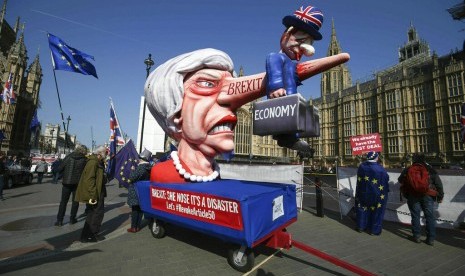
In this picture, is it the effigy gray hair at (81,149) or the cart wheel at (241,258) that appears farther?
the effigy gray hair at (81,149)

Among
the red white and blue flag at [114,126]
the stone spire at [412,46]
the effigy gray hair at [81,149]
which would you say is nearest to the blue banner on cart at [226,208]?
the effigy gray hair at [81,149]

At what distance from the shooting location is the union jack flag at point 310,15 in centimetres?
286

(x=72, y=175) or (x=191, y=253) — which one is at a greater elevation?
(x=72, y=175)

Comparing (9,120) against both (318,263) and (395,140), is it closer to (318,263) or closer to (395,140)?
(318,263)

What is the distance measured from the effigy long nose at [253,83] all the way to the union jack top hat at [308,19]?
0.38 meters

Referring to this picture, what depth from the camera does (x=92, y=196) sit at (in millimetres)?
4332

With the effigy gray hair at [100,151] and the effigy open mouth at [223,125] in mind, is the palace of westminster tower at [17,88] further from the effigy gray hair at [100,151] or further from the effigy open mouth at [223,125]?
the effigy open mouth at [223,125]

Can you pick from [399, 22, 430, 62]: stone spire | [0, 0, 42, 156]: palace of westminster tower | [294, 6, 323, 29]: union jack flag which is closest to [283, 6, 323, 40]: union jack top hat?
[294, 6, 323, 29]: union jack flag

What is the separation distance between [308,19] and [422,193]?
4.32 metres

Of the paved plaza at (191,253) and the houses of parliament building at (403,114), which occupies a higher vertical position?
the houses of parliament building at (403,114)

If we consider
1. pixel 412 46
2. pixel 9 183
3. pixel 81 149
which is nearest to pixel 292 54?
pixel 81 149

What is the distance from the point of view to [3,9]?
33.2 metres

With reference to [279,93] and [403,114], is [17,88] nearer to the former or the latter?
[279,93]

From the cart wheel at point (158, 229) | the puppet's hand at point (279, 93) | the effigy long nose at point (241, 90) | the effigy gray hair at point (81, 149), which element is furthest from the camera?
the effigy gray hair at point (81, 149)
